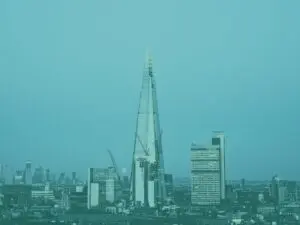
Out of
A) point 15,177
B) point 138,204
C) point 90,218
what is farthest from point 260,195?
point 15,177

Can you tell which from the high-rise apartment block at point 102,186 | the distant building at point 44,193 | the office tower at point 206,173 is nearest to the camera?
the distant building at point 44,193

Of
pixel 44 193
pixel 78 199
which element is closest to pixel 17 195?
pixel 44 193

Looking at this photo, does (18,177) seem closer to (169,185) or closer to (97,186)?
(97,186)

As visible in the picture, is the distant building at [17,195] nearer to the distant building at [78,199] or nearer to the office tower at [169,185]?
the distant building at [78,199]

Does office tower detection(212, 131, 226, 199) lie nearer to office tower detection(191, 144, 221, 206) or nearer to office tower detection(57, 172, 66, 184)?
office tower detection(191, 144, 221, 206)

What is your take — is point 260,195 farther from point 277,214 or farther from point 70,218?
point 70,218

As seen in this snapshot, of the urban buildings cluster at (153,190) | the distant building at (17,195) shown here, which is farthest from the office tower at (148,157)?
the distant building at (17,195)

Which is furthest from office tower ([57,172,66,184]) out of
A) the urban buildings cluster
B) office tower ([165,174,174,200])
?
office tower ([165,174,174,200])

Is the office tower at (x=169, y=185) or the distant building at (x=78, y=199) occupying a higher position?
the office tower at (x=169, y=185)
